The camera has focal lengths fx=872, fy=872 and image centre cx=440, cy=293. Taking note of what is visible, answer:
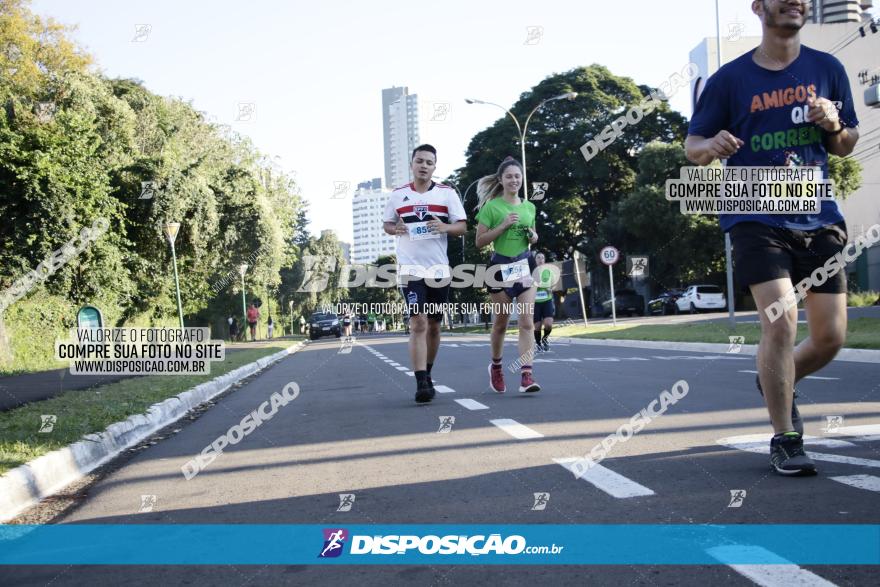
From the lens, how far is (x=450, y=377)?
11.4 m

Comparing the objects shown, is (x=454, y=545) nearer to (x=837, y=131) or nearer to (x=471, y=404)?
(x=837, y=131)

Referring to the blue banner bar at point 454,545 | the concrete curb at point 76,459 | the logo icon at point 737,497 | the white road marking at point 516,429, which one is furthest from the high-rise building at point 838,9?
the blue banner bar at point 454,545

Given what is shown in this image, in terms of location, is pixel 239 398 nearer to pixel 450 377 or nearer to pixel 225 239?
pixel 450 377

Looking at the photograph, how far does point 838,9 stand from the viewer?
366 ft

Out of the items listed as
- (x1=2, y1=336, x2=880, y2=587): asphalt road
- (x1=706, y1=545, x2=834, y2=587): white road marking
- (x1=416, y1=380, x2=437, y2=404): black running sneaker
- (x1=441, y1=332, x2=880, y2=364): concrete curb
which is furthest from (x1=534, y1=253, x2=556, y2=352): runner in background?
(x1=706, y1=545, x2=834, y2=587): white road marking

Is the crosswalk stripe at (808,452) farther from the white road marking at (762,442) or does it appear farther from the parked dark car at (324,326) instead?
the parked dark car at (324,326)

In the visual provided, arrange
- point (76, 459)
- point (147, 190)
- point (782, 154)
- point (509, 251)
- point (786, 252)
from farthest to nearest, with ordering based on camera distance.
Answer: point (147, 190)
point (509, 251)
point (76, 459)
point (782, 154)
point (786, 252)

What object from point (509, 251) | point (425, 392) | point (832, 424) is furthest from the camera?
point (509, 251)

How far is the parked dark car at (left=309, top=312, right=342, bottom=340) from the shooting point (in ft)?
169

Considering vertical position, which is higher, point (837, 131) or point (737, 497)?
point (837, 131)

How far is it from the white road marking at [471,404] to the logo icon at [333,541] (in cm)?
396

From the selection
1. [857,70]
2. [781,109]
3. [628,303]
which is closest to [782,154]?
[781,109]

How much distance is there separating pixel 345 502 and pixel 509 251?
4.78 meters

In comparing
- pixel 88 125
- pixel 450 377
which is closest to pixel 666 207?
pixel 88 125
